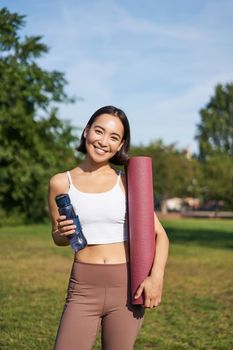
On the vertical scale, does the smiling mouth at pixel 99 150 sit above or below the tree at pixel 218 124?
below

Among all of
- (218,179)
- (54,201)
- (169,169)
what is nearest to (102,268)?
(54,201)

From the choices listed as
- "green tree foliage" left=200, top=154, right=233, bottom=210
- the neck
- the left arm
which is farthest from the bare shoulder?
"green tree foliage" left=200, top=154, right=233, bottom=210

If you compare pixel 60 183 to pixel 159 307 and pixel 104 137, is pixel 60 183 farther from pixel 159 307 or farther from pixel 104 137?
pixel 159 307

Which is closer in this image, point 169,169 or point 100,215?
point 100,215

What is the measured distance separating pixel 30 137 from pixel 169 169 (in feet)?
92.1

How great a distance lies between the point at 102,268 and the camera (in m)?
2.58

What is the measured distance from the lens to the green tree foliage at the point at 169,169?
5447 centimetres

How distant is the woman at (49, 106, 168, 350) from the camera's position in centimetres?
254

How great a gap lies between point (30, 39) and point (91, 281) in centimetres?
2793

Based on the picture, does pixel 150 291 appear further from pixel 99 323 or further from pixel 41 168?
pixel 41 168

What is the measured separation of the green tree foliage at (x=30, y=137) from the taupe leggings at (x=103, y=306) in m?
23.7

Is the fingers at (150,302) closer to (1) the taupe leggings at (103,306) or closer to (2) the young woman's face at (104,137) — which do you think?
(1) the taupe leggings at (103,306)

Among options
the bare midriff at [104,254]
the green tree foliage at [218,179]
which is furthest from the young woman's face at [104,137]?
the green tree foliage at [218,179]

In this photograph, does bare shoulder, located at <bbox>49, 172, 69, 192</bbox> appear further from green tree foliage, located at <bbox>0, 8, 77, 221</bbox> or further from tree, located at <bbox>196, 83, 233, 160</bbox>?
tree, located at <bbox>196, 83, 233, 160</bbox>
